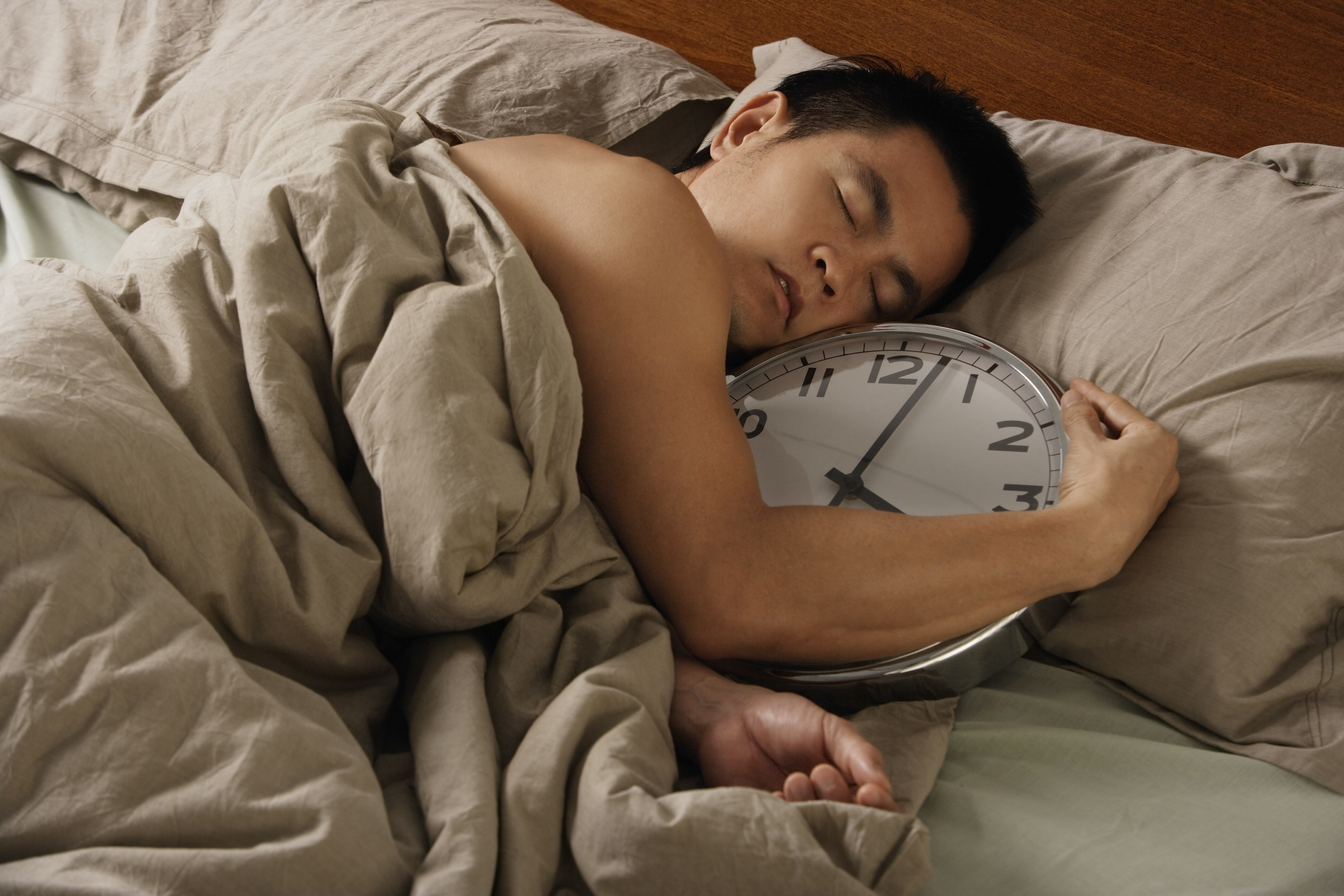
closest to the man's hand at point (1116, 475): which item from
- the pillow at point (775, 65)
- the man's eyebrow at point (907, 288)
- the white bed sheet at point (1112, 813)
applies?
the white bed sheet at point (1112, 813)

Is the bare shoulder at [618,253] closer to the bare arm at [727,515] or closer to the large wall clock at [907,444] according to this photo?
the bare arm at [727,515]

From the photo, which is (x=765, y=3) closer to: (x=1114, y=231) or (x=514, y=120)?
(x=514, y=120)

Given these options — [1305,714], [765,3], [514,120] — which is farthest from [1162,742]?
[765,3]

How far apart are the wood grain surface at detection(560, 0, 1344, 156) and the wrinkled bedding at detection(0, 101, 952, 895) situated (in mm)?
869

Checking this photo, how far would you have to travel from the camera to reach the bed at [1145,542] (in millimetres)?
670

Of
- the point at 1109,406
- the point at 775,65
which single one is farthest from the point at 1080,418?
the point at 775,65

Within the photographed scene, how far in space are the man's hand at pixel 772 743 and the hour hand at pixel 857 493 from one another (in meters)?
0.23

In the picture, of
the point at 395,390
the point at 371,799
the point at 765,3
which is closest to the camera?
the point at 371,799

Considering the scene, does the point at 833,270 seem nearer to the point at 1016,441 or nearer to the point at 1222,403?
the point at 1016,441

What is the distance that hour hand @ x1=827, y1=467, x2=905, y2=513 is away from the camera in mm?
1010

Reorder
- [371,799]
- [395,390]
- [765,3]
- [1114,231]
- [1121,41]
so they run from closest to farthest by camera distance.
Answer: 1. [371,799]
2. [395,390]
3. [1114,231]
4. [1121,41]
5. [765,3]

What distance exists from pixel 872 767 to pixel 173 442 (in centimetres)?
55

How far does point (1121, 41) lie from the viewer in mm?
1364

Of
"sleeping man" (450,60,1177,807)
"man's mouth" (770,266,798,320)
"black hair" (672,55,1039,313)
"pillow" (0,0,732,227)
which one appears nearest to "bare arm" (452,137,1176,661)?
"sleeping man" (450,60,1177,807)
